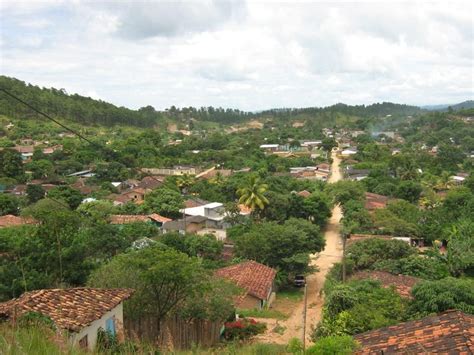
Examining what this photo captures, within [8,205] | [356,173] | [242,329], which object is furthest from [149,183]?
[242,329]

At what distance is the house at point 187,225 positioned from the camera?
3177 centimetres

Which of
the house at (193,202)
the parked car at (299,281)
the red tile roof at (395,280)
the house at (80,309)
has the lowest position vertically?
the parked car at (299,281)

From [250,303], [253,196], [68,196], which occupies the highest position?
[253,196]

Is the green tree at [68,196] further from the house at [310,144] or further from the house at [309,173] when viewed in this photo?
the house at [310,144]

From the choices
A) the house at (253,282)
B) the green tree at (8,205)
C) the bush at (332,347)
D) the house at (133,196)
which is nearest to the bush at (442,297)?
the bush at (332,347)

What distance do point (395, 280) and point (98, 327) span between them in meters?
12.3

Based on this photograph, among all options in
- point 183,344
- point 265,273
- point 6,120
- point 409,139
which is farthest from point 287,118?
point 183,344

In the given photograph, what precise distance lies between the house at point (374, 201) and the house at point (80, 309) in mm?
26418

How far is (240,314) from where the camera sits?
16594 mm

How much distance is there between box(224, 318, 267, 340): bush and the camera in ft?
43.3

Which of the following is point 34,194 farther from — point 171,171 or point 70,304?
point 70,304

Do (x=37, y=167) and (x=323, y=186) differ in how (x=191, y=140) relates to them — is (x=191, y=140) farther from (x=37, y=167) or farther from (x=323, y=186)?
(x=323, y=186)

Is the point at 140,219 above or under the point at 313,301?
above

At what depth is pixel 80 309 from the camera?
889cm
